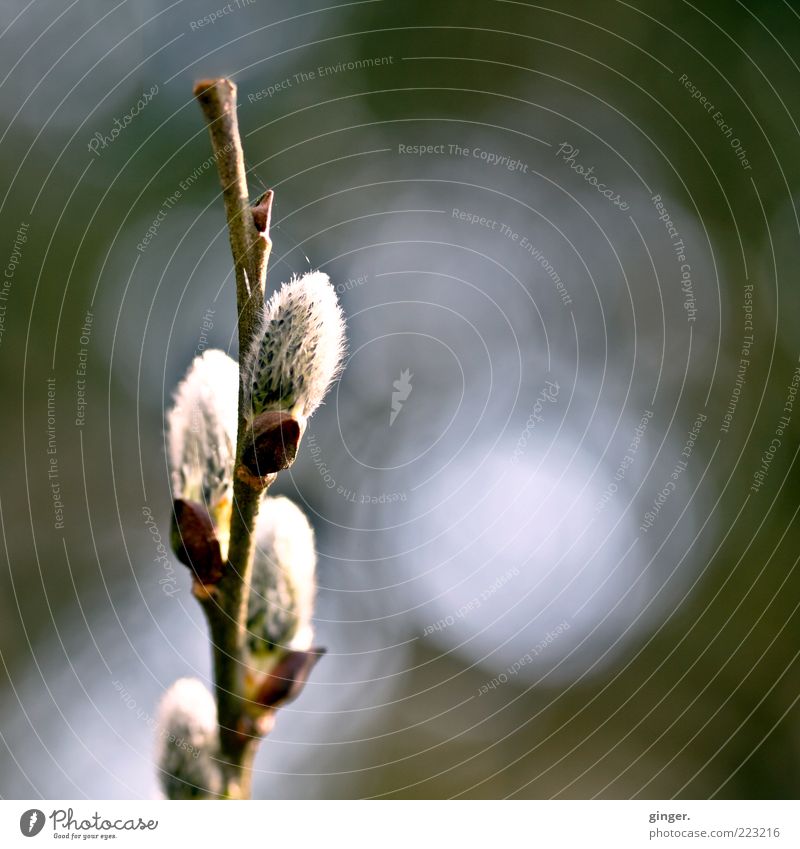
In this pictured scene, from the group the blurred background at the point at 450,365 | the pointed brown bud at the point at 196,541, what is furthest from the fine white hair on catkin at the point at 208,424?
the blurred background at the point at 450,365

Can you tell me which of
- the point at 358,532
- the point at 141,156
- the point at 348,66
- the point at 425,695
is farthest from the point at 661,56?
the point at 425,695

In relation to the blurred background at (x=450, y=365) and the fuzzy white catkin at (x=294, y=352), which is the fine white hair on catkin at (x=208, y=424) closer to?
the fuzzy white catkin at (x=294, y=352)

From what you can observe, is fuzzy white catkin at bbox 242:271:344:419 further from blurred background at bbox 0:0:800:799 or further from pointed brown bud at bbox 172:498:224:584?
blurred background at bbox 0:0:800:799

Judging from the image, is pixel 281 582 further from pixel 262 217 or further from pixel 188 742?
pixel 262 217

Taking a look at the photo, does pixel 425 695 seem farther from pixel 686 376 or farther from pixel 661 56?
pixel 661 56

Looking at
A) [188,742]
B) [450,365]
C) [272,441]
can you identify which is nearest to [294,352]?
[272,441]

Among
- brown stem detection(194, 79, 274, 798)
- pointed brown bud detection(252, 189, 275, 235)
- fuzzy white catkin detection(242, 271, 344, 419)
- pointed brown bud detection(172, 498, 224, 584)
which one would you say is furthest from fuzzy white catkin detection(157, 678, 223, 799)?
pointed brown bud detection(252, 189, 275, 235)
